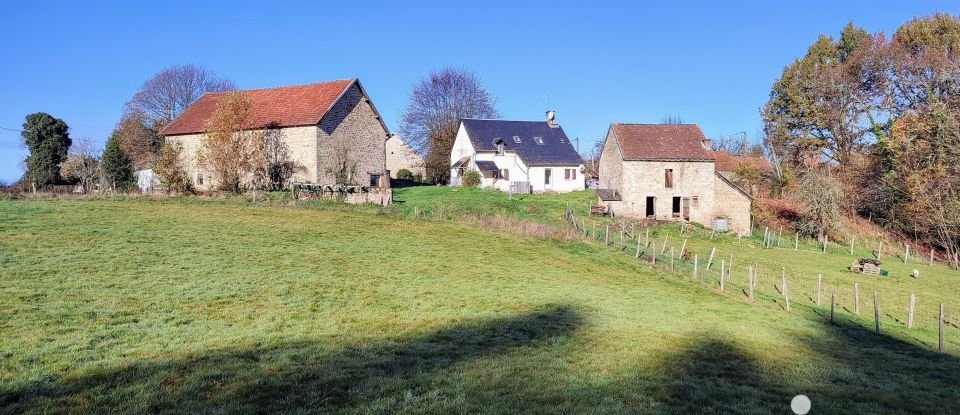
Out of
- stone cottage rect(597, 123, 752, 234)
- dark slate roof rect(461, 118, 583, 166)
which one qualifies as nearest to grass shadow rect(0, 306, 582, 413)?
stone cottage rect(597, 123, 752, 234)

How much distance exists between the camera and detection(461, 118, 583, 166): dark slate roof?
5759cm

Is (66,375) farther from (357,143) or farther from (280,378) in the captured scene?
(357,143)

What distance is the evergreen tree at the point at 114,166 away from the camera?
44.3m

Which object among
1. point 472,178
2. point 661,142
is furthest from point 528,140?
point 661,142

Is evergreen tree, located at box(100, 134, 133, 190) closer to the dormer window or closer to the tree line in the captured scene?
the dormer window

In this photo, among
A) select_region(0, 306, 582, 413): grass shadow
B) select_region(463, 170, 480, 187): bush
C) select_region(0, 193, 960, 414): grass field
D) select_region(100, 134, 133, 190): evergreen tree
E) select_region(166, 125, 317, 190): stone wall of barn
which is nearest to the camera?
select_region(0, 306, 582, 413): grass shadow

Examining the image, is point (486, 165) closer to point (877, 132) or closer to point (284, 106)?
point (284, 106)

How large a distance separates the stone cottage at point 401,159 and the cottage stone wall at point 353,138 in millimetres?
18424

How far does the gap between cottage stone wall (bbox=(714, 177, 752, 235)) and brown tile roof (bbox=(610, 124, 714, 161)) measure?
2.53 m

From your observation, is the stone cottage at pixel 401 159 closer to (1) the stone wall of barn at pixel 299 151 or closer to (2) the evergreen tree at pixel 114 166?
(1) the stone wall of barn at pixel 299 151

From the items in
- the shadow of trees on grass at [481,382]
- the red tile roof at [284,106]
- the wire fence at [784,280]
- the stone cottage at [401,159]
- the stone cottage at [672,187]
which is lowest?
the wire fence at [784,280]

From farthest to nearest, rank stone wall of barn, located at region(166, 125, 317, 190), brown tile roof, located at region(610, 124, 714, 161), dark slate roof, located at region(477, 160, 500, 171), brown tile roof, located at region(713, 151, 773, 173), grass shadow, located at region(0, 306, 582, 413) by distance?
dark slate roof, located at region(477, 160, 500, 171)
brown tile roof, located at region(713, 151, 773, 173)
brown tile roof, located at region(610, 124, 714, 161)
stone wall of barn, located at region(166, 125, 317, 190)
grass shadow, located at region(0, 306, 582, 413)

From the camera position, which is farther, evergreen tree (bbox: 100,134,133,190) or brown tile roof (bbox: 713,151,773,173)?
brown tile roof (bbox: 713,151,773,173)

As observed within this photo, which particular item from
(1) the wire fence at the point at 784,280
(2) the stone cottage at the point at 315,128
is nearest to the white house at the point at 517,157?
(2) the stone cottage at the point at 315,128
